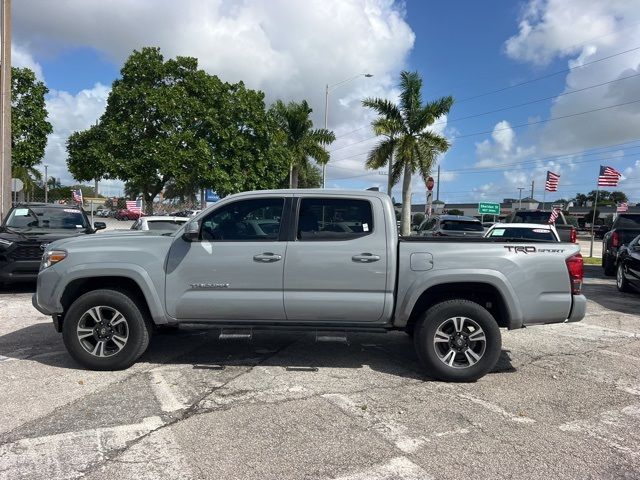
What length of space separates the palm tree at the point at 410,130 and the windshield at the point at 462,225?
8769 mm

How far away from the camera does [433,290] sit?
5.16 m

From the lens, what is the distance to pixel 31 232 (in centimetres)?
1028

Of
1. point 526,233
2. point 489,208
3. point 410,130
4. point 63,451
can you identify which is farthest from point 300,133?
point 63,451

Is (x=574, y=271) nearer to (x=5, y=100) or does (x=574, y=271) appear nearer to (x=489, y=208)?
(x=5, y=100)

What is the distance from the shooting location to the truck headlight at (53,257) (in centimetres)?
519

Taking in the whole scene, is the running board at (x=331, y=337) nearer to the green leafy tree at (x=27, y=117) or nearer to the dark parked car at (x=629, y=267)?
the dark parked car at (x=629, y=267)

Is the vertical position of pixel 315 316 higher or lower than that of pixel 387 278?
lower

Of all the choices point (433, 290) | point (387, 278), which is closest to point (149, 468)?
point (387, 278)

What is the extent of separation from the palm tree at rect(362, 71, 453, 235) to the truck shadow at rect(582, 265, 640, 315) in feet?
40.2

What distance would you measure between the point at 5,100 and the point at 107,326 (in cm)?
1343

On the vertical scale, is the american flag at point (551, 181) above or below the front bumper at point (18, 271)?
above

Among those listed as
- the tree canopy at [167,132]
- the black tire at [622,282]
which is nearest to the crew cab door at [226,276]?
the black tire at [622,282]

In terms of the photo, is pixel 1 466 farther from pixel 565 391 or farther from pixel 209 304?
pixel 565 391

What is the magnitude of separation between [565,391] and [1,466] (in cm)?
476
